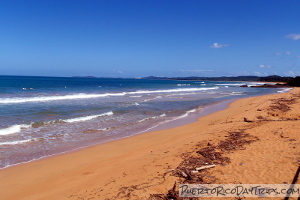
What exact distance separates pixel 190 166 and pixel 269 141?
12.2ft

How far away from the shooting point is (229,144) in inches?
280

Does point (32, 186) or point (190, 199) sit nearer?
point (190, 199)

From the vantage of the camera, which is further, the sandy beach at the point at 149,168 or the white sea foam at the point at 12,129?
the white sea foam at the point at 12,129

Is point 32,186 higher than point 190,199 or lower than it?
lower

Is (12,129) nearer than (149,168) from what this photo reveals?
No

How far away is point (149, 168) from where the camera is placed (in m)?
5.48

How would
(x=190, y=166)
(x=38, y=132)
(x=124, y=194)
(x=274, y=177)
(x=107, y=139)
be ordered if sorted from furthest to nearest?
(x=38, y=132) → (x=107, y=139) → (x=190, y=166) → (x=274, y=177) → (x=124, y=194)

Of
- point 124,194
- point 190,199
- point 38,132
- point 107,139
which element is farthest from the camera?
point 38,132

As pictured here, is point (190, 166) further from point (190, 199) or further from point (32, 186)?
point (32, 186)

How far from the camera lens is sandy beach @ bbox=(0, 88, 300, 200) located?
14.8 ft

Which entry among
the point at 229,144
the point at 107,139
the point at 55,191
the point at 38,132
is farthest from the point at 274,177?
the point at 38,132

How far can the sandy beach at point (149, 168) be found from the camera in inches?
177

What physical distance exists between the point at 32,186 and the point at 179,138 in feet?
18.9

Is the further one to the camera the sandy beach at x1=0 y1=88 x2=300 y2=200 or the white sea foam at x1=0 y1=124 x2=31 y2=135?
the white sea foam at x1=0 y1=124 x2=31 y2=135
